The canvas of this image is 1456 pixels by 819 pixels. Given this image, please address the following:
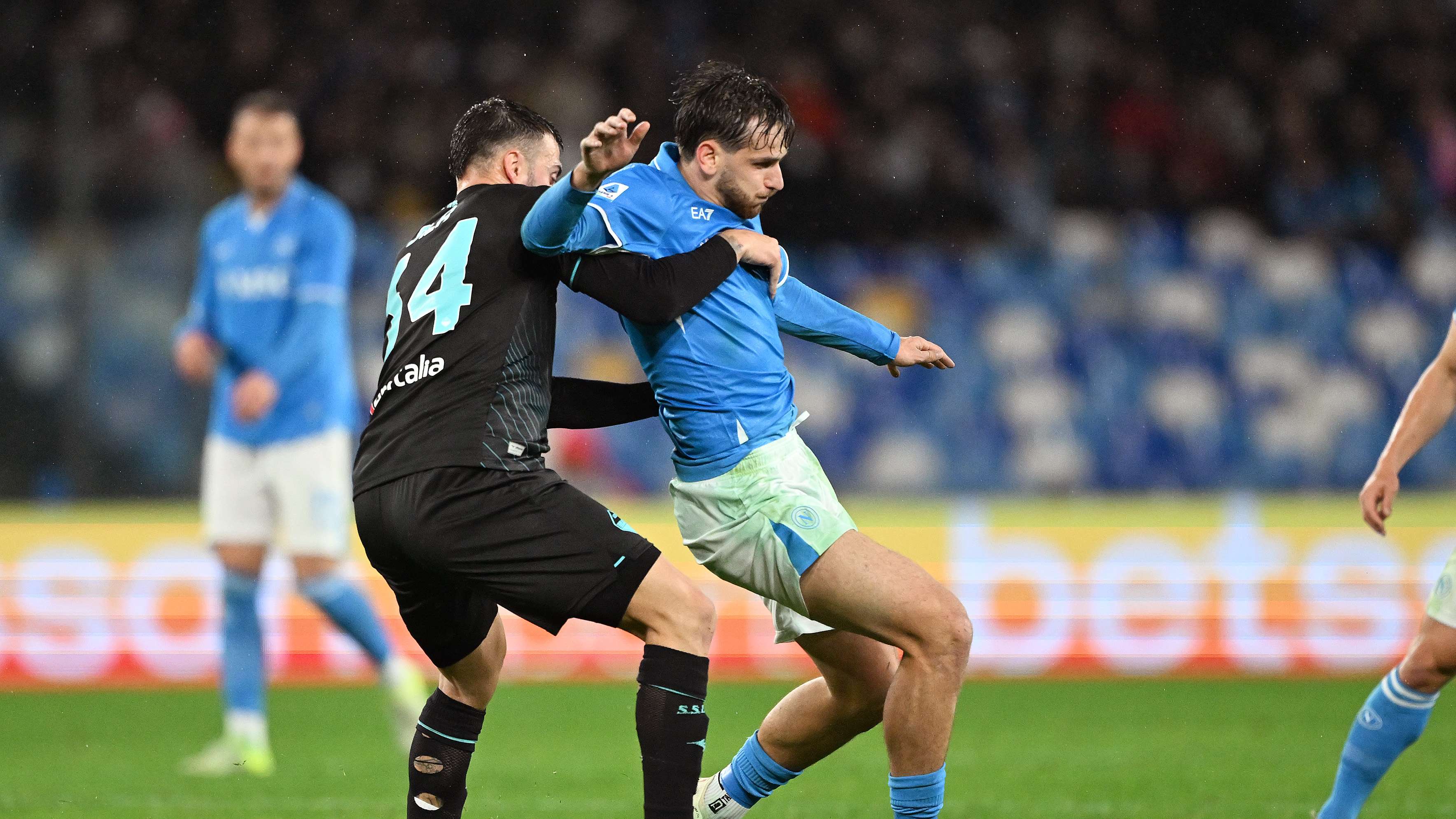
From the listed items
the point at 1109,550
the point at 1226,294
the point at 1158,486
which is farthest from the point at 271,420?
the point at 1226,294

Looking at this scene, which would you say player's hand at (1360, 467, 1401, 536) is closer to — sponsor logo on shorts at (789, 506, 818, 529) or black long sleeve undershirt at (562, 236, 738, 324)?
sponsor logo on shorts at (789, 506, 818, 529)

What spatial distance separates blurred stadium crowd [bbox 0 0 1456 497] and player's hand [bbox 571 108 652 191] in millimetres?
6648

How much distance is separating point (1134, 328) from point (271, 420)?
20.1ft

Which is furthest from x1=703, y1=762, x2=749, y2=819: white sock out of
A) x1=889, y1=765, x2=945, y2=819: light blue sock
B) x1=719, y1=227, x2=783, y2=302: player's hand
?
x1=719, y1=227, x2=783, y2=302: player's hand

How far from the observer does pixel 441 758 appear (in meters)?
3.86

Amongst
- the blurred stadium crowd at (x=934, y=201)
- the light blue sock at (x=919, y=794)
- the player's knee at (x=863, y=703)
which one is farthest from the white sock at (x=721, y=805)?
the blurred stadium crowd at (x=934, y=201)

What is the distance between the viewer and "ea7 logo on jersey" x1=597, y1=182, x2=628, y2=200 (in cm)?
380

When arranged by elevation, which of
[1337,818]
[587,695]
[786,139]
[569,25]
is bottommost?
[587,695]

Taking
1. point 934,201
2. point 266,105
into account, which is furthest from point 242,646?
point 934,201

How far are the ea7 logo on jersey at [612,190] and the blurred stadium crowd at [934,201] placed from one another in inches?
242

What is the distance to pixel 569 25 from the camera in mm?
13031

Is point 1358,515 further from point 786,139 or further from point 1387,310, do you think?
point 786,139

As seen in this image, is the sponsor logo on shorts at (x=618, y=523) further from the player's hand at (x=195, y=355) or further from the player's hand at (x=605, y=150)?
the player's hand at (x=195, y=355)

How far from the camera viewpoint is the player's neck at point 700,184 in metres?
3.92
